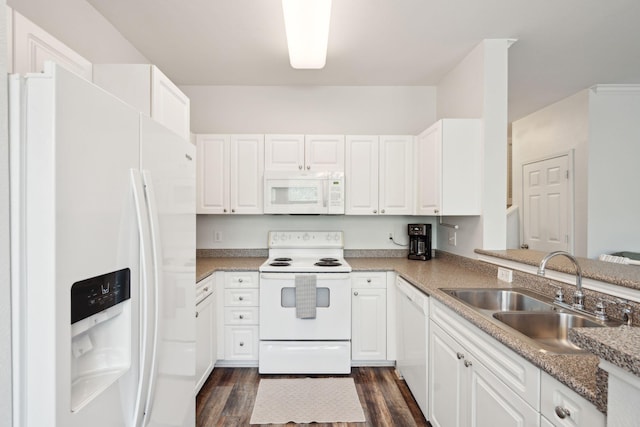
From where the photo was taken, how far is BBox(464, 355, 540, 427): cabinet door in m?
1.03

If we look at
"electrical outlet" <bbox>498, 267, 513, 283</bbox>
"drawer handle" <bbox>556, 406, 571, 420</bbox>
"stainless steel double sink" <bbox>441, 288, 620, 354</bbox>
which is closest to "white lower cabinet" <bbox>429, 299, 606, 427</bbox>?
"drawer handle" <bbox>556, 406, 571, 420</bbox>

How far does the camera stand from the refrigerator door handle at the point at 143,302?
926 millimetres

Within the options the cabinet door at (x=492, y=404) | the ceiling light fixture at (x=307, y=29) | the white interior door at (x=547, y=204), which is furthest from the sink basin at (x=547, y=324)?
the white interior door at (x=547, y=204)

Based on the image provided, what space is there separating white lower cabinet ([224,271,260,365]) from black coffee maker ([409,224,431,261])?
1598 mm

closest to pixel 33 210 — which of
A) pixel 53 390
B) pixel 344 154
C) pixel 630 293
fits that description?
pixel 53 390

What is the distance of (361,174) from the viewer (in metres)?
2.96

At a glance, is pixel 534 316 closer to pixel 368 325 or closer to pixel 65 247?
pixel 368 325

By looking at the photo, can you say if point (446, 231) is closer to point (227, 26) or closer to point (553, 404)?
point (553, 404)

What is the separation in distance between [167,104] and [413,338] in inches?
88.0

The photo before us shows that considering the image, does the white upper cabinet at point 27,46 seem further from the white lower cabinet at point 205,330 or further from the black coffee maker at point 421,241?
the black coffee maker at point 421,241

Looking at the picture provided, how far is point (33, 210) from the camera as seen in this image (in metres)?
0.69

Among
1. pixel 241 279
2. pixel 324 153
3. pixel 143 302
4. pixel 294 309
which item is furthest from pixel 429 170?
→ pixel 143 302

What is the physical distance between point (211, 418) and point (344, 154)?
7.76ft

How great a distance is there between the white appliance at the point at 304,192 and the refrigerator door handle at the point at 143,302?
6.22ft
